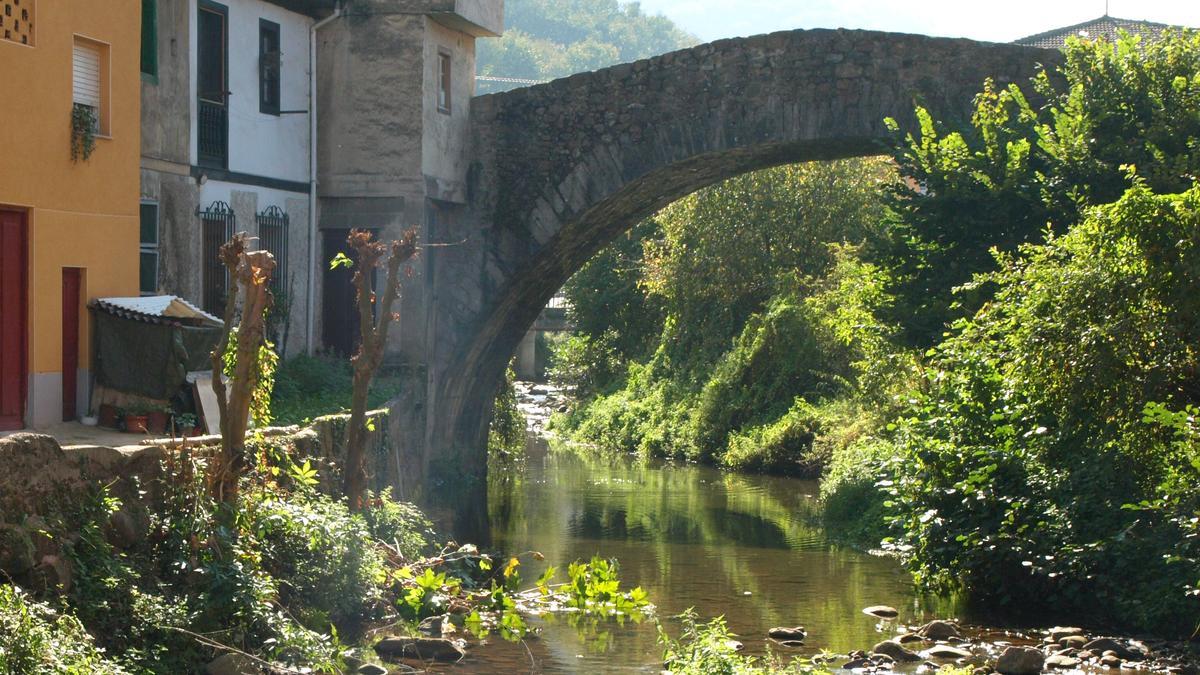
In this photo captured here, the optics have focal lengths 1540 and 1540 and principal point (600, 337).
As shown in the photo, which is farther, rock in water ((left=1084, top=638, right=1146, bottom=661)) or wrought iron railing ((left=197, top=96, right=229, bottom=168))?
wrought iron railing ((left=197, top=96, right=229, bottom=168))

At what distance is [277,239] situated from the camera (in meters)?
17.7

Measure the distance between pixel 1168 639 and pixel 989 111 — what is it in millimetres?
7281

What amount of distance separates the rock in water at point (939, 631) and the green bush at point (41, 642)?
5767mm

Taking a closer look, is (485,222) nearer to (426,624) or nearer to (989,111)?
(989,111)

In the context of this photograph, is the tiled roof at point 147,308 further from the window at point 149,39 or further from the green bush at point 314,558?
the window at point 149,39

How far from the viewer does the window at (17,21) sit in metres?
12.0

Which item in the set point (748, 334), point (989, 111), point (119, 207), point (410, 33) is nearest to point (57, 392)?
point (119, 207)

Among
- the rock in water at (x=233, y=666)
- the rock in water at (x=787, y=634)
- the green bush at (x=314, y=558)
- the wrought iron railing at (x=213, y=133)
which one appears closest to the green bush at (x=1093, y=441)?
the rock in water at (x=787, y=634)

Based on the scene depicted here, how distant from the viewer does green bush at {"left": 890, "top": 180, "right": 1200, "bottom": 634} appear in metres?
10.7

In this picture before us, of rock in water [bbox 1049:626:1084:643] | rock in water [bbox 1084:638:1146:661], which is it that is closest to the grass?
rock in water [bbox 1049:626:1084:643]

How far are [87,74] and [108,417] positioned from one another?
2946 millimetres

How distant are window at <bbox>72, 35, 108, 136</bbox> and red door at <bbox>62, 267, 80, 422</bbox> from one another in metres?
1.31

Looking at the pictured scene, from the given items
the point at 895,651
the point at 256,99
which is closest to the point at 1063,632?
the point at 895,651

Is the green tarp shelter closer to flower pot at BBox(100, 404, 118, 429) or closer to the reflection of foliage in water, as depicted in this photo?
flower pot at BBox(100, 404, 118, 429)
